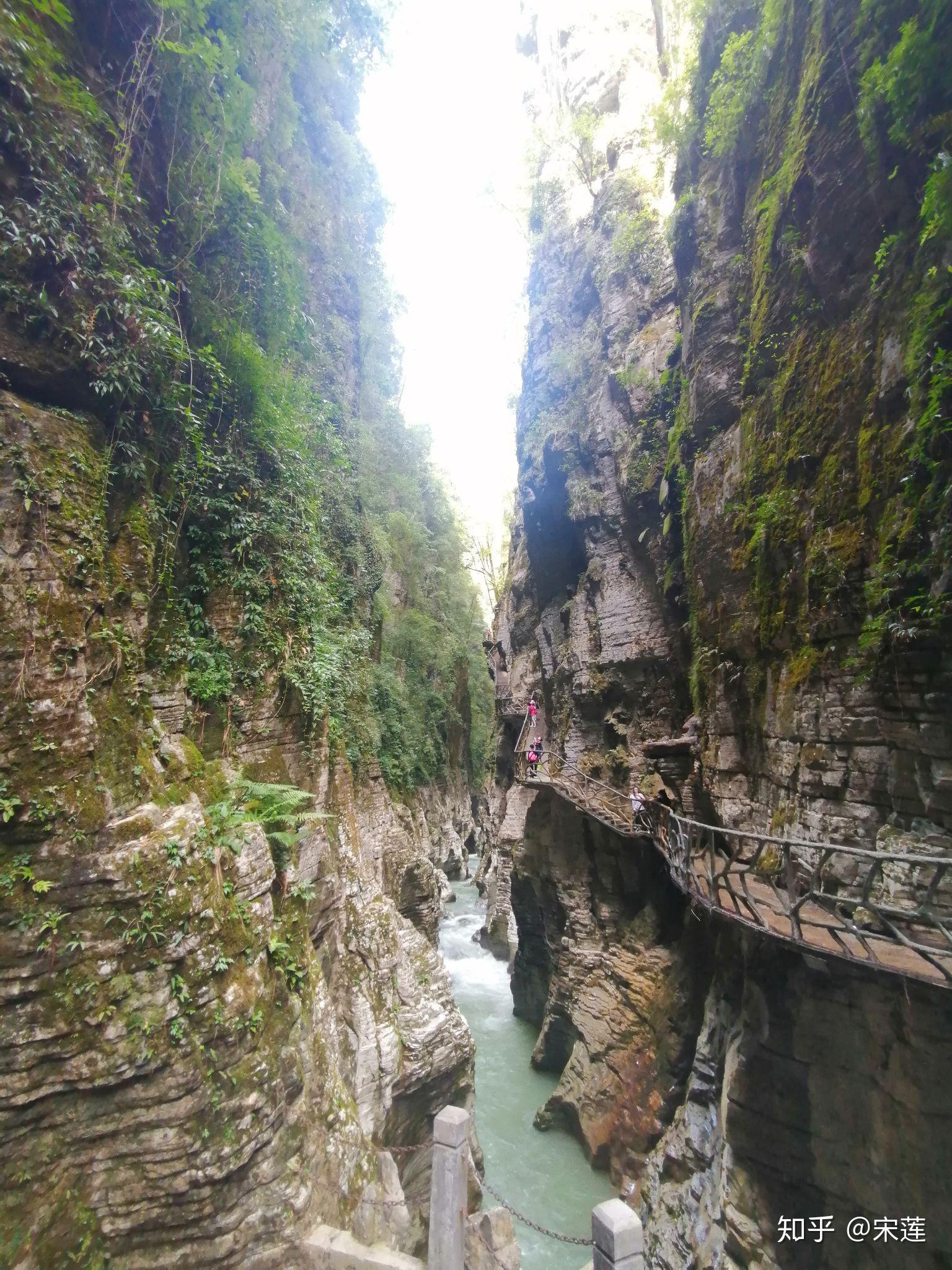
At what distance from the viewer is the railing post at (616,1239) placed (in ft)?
11.1

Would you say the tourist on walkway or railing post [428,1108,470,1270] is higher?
the tourist on walkway

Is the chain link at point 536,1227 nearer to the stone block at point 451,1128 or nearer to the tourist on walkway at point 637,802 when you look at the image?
the stone block at point 451,1128

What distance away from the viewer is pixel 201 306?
690 centimetres

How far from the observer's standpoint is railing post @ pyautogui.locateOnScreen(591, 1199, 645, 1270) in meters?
3.38

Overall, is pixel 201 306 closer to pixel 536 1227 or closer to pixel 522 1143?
pixel 536 1227

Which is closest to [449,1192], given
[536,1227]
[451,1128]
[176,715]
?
[451,1128]

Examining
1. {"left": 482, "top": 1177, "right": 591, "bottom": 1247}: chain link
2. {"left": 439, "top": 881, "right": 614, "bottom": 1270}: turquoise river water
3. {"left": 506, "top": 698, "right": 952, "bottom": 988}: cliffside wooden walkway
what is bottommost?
{"left": 439, "top": 881, "right": 614, "bottom": 1270}: turquoise river water

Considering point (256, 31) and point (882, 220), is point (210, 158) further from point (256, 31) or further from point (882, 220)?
point (882, 220)

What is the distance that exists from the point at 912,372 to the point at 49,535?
7387 millimetres

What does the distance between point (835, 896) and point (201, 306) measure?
9.33 metres

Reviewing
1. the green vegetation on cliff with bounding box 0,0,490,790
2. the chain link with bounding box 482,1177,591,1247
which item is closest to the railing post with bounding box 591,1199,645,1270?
the chain link with bounding box 482,1177,591,1247

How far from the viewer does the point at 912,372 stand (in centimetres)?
464

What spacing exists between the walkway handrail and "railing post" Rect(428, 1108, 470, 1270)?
296 cm

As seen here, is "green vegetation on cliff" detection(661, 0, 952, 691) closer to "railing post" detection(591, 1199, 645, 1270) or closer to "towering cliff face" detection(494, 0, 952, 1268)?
"towering cliff face" detection(494, 0, 952, 1268)
